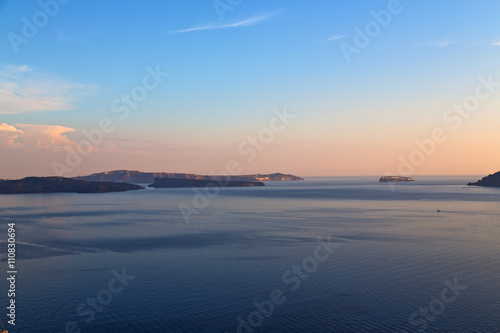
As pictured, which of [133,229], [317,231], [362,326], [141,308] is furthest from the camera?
[133,229]

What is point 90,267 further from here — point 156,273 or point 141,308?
point 141,308

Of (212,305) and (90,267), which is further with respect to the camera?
(90,267)

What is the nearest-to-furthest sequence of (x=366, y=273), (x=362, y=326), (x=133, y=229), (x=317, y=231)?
1. (x=362, y=326)
2. (x=366, y=273)
3. (x=317, y=231)
4. (x=133, y=229)

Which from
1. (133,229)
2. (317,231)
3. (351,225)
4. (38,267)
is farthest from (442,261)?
(133,229)

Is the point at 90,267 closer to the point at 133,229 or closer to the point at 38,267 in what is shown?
the point at 38,267

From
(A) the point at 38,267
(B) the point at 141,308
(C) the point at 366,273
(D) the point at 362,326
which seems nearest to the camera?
(D) the point at 362,326

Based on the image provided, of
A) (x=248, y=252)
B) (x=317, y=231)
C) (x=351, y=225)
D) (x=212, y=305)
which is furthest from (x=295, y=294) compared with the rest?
(x=351, y=225)

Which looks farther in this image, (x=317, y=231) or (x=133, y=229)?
(x=133, y=229)

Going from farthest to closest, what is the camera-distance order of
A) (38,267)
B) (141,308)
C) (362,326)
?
(38,267) < (141,308) < (362,326)
